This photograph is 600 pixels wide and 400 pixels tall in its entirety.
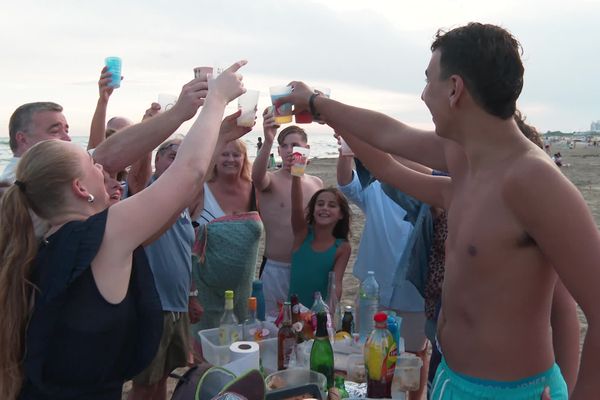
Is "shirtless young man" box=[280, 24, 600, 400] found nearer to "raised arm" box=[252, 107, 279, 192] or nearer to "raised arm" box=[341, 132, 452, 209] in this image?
"raised arm" box=[341, 132, 452, 209]

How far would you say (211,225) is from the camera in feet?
12.4

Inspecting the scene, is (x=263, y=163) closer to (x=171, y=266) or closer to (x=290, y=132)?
(x=290, y=132)

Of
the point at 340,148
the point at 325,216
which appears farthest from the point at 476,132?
the point at 325,216

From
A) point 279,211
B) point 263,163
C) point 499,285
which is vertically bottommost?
point 279,211

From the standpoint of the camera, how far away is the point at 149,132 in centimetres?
251

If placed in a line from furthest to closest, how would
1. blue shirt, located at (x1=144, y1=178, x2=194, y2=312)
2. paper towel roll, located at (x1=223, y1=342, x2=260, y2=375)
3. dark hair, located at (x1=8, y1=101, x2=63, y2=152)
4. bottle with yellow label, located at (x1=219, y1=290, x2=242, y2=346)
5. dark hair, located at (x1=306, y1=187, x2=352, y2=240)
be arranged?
dark hair, located at (x1=306, y1=187, x2=352, y2=240)
blue shirt, located at (x1=144, y1=178, x2=194, y2=312)
dark hair, located at (x1=8, y1=101, x2=63, y2=152)
bottle with yellow label, located at (x1=219, y1=290, x2=242, y2=346)
paper towel roll, located at (x1=223, y1=342, x2=260, y2=375)

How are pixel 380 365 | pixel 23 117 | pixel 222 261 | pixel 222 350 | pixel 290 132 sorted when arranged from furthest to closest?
pixel 290 132 < pixel 222 261 < pixel 23 117 < pixel 222 350 < pixel 380 365

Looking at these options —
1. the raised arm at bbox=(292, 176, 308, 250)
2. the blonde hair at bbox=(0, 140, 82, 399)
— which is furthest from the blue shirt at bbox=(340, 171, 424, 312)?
the blonde hair at bbox=(0, 140, 82, 399)

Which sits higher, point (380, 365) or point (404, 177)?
point (404, 177)

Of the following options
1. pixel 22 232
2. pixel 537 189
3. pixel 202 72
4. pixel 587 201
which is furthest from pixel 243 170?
pixel 587 201

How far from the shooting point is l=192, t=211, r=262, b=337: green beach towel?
12.3 feet

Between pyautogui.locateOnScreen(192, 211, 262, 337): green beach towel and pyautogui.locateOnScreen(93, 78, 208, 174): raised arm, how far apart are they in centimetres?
130

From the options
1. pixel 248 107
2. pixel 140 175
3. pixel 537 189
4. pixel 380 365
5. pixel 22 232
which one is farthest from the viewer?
pixel 140 175

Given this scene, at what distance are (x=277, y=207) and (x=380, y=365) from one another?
244cm
